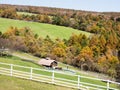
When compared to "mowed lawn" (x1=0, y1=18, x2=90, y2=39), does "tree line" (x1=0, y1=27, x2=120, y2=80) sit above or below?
below

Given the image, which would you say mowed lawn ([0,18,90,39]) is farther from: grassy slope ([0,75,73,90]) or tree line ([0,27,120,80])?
grassy slope ([0,75,73,90])

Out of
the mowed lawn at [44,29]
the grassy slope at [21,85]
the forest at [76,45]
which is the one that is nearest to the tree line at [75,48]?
the forest at [76,45]

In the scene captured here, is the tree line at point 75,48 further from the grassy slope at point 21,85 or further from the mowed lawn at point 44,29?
the grassy slope at point 21,85

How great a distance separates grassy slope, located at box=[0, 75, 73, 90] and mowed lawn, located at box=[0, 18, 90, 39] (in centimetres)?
9620

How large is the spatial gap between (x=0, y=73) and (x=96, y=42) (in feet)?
297

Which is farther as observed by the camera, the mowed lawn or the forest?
the mowed lawn

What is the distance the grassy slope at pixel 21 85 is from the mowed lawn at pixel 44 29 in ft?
316

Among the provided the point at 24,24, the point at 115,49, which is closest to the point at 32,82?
the point at 115,49

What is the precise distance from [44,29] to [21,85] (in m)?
108

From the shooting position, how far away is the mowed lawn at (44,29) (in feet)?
399

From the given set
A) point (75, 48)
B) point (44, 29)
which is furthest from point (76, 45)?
point (44, 29)

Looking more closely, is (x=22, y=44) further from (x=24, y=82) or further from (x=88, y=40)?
(x=24, y=82)

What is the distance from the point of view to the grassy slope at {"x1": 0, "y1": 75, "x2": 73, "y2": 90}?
2092 cm

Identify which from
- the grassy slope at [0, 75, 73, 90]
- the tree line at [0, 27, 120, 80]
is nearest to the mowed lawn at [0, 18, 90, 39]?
the tree line at [0, 27, 120, 80]
